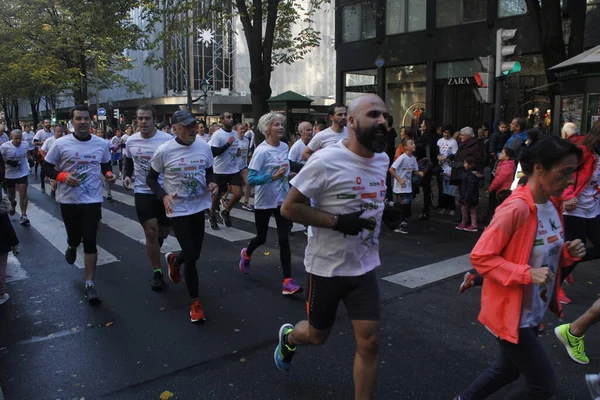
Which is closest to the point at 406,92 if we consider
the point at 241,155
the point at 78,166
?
the point at 241,155

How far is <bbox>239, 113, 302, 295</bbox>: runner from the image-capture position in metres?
5.43

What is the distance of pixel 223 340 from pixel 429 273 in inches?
119

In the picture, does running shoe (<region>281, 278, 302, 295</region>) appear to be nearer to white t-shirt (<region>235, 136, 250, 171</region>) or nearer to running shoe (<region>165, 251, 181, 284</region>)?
running shoe (<region>165, 251, 181, 284</region>)

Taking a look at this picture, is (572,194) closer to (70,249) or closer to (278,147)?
(278,147)

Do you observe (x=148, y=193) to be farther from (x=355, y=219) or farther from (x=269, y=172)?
(x=355, y=219)

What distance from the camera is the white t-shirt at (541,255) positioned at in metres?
2.58

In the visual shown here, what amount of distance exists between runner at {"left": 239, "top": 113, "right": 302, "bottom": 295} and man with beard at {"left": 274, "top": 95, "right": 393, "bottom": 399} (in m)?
2.35

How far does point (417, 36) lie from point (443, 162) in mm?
10275

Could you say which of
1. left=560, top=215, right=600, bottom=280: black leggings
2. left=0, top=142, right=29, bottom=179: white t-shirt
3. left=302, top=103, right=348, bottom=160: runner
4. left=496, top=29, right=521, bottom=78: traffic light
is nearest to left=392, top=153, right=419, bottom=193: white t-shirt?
left=302, top=103, right=348, bottom=160: runner

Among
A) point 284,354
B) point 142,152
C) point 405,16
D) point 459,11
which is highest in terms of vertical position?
point 405,16

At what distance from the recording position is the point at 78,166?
5484 mm

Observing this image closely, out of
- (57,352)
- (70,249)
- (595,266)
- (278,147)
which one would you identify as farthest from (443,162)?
(57,352)

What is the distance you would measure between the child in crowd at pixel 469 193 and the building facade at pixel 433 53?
7.14m

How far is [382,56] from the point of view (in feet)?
68.1
